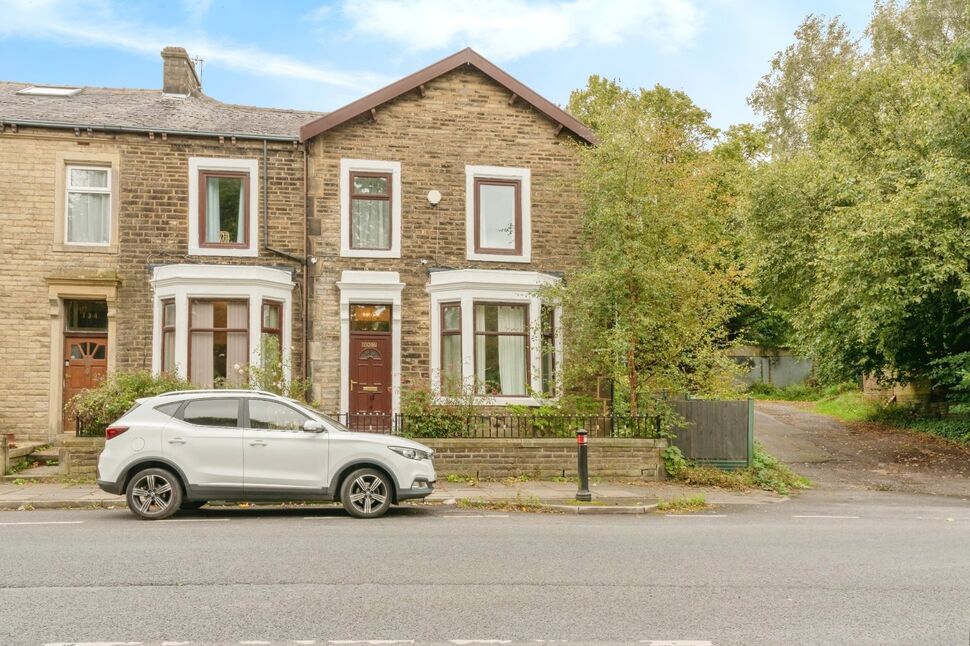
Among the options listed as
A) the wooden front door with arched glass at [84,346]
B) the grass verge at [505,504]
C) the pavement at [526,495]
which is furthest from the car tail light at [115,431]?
the wooden front door with arched glass at [84,346]

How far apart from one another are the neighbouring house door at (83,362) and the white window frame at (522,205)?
8.54 meters

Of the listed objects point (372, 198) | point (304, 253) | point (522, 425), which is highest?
point (372, 198)

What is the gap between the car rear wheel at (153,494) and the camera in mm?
11312

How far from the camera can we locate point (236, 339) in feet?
62.0

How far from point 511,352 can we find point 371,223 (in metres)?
4.40

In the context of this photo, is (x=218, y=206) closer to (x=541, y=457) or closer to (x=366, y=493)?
(x=541, y=457)

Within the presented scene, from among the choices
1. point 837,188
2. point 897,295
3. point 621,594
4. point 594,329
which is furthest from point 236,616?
point 837,188

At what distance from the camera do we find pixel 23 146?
18.9m

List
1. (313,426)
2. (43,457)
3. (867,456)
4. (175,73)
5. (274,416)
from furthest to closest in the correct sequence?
1. (175,73)
2. (867,456)
3. (43,457)
4. (274,416)
5. (313,426)

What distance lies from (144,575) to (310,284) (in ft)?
40.1

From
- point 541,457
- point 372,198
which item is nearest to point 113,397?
point 372,198

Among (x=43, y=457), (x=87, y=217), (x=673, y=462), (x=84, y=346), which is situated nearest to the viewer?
(x=673, y=462)

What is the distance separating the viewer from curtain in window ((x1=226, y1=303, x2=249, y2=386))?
18812 mm

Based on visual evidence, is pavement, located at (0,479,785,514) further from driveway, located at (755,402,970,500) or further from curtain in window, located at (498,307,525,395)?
curtain in window, located at (498,307,525,395)
